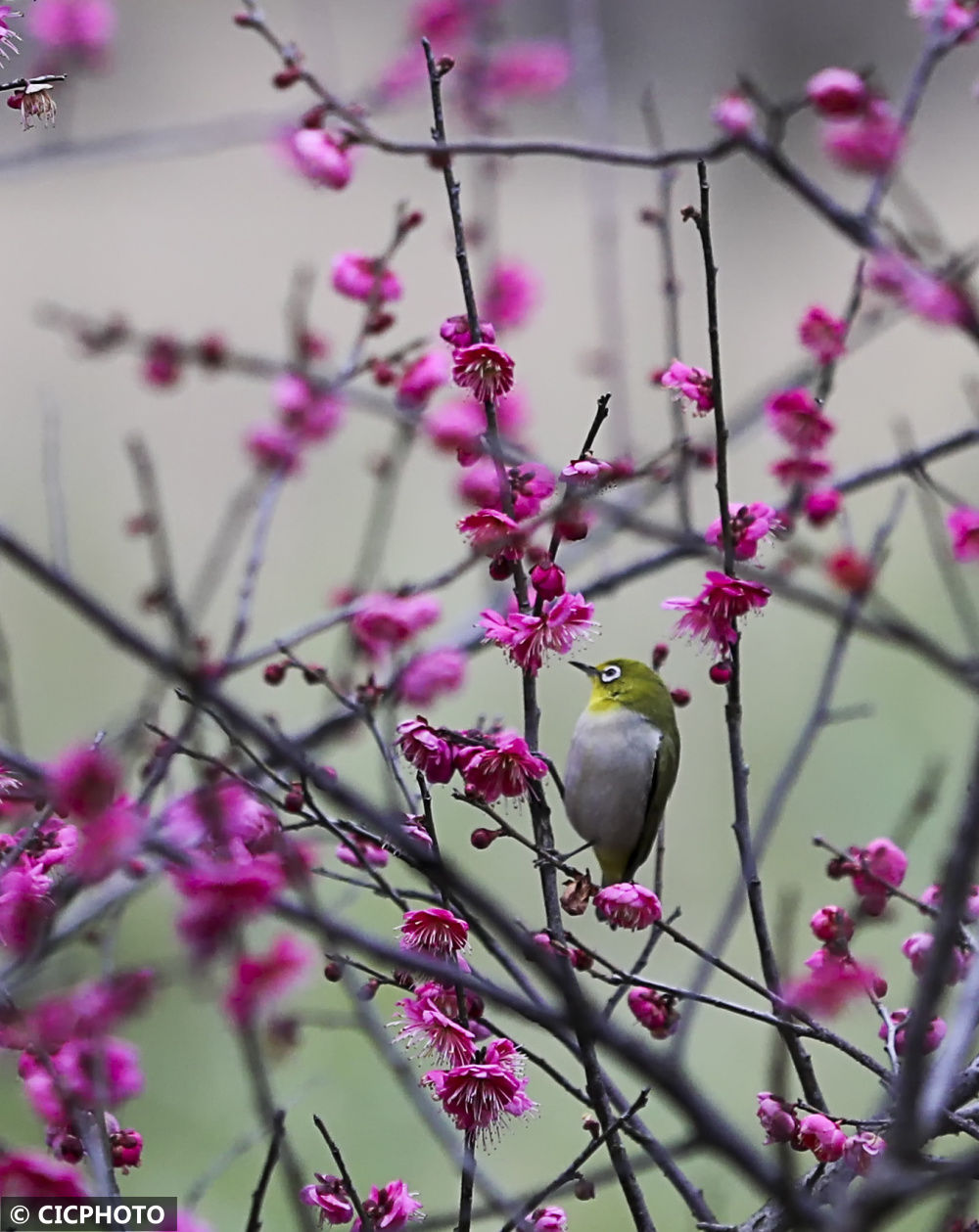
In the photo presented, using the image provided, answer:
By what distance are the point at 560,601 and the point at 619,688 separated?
2.07 ft

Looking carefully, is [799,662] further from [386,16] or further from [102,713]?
[386,16]

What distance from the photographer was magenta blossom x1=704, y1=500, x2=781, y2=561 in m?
1.07

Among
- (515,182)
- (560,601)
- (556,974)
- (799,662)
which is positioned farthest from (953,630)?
(556,974)

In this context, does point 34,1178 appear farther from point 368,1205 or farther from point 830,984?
point 830,984

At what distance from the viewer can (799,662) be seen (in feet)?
10.4

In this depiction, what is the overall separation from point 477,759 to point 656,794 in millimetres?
645

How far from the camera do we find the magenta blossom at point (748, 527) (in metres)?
1.07

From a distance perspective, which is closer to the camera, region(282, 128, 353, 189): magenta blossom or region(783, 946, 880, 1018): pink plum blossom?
region(783, 946, 880, 1018): pink plum blossom

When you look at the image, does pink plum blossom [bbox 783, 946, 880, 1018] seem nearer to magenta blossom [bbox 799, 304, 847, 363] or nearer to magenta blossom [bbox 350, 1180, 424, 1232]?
magenta blossom [bbox 350, 1180, 424, 1232]

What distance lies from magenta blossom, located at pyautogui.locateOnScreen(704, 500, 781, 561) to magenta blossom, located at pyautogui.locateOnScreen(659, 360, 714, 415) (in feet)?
0.27

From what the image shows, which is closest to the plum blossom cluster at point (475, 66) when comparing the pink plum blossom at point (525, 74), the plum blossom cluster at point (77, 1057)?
the pink plum blossom at point (525, 74)

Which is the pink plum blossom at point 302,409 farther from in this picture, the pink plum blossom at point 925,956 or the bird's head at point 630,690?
the pink plum blossom at point 925,956

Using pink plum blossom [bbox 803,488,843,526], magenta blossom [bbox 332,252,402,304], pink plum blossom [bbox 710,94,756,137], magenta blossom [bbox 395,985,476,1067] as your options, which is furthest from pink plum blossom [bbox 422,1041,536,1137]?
magenta blossom [bbox 332,252,402,304]

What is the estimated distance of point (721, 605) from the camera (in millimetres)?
1043
